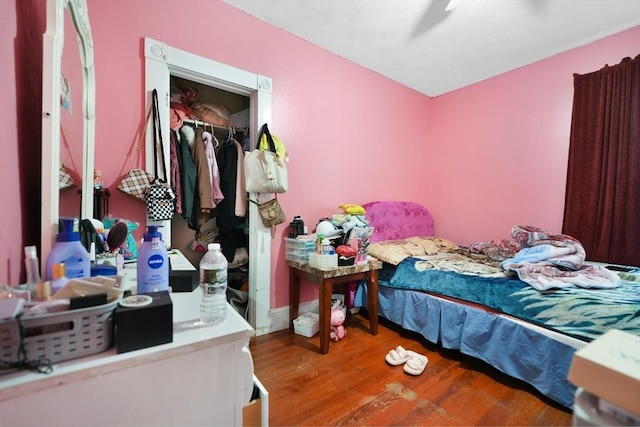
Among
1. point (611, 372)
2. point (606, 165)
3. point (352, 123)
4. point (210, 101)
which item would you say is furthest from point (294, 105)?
point (606, 165)

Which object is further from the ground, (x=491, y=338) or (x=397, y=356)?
(x=491, y=338)

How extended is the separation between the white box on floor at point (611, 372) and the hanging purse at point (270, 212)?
183 cm

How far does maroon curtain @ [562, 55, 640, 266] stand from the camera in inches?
82.7

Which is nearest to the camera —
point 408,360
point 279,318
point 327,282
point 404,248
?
point 408,360

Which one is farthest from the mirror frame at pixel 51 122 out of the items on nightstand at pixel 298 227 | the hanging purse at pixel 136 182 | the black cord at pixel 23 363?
the items on nightstand at pixel 298 227

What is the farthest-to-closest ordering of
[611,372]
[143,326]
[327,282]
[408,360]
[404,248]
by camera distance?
[404,248] < [327,282] < [408,360] < [143,326] < [611,372]

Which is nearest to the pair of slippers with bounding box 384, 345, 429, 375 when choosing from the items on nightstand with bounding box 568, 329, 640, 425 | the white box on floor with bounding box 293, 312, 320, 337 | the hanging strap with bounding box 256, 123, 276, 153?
the white box on floor with bounding box 293, 312, 320, 337

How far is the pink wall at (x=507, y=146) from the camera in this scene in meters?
2.46

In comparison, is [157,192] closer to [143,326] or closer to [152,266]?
[152,266]

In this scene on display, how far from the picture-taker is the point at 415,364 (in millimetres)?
1758

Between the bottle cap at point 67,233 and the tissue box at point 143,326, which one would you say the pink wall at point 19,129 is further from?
the tissue box at point 143,326

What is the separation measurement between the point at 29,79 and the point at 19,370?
3.03ft

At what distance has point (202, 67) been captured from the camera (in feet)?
6.15

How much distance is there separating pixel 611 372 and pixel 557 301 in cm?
129
